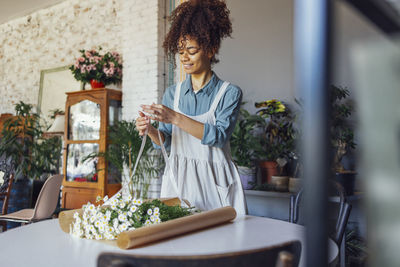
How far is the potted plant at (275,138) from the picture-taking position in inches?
141

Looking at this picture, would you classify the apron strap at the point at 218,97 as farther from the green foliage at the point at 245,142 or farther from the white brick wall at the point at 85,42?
the white brick wall at the point at 85,42

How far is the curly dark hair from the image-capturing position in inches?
70.2

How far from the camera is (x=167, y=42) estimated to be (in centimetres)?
193

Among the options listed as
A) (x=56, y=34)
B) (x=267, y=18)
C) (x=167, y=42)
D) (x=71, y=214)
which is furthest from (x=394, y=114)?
(x=56, y=34)

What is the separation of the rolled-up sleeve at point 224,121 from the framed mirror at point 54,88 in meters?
4.58

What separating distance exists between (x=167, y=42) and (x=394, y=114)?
186 centimetres

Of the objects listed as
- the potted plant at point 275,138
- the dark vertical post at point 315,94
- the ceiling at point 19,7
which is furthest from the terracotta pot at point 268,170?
the ceiling at point 19,7

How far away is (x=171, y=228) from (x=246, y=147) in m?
2.63

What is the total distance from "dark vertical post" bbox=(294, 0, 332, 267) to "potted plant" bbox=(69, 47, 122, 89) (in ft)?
15.5

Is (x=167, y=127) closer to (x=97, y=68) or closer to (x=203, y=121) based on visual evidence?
(x=203, y=121)

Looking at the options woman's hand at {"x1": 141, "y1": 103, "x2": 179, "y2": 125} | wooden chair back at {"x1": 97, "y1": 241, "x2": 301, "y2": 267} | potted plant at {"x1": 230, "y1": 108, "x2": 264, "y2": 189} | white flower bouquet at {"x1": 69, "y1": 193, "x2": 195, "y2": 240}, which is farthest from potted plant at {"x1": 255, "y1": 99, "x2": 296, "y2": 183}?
wooden chair back at {"x1": 97, "y1": 241, "x2": 301, "y2": 267}

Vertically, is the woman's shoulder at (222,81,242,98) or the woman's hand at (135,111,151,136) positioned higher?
the woman's shoulder at (222,81,242,98)

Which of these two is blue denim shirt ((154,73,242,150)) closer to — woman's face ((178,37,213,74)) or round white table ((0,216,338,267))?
woman's face ((178,37,213,74))

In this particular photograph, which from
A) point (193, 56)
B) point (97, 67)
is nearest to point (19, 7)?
point (97, 67)
